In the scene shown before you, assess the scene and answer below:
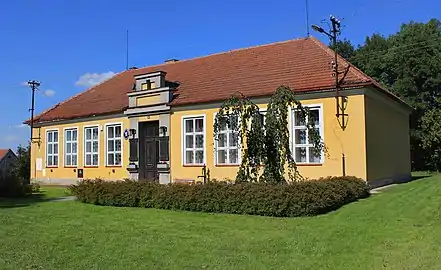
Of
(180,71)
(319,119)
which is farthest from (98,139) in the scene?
(319,119)

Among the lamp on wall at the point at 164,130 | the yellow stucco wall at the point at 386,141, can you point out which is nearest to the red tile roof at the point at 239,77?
the lamp on wall at the point at 164,130

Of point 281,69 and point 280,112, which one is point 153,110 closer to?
point 281,69

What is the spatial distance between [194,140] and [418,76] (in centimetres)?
3069

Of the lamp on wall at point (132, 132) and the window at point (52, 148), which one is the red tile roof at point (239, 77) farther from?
the lamp on wall at point (132, 132)

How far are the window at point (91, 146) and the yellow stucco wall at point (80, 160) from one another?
26 centimetres

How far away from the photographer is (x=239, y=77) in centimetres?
2497

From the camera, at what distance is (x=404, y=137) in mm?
27578

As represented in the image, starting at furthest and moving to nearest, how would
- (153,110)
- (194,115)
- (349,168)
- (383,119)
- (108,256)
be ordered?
(153,110)
(194,115)
(383,119)
(349,168)
(108,256)

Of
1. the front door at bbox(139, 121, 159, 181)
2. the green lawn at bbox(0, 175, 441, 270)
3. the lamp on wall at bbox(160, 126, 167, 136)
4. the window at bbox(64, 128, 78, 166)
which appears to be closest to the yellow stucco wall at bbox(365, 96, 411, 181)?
the green lawn at bbox(0, 175, 441, 270)

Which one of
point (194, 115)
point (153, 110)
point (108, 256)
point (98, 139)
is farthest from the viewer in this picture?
point (98, 139)

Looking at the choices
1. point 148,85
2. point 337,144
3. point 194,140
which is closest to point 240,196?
point 337,144

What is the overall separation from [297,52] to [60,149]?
668 inches

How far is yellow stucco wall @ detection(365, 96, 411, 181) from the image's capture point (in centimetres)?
2042

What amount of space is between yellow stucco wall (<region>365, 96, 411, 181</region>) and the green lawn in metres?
6.00
